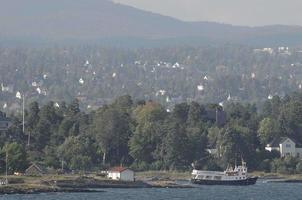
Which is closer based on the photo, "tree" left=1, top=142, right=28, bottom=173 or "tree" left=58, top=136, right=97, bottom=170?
"tree" left=1, top=142, right=28, bottom=173

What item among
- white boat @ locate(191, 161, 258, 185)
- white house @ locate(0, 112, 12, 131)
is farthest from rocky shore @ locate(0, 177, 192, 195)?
white house @ locate(0, 112, 12, 131)

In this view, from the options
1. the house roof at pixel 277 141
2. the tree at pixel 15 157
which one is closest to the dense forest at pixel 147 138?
the house roof at pixel 277 141

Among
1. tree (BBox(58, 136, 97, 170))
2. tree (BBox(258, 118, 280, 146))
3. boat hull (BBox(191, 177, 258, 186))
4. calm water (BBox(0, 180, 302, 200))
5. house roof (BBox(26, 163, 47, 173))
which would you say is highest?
tree (BBox(258, 118, 280, 146))

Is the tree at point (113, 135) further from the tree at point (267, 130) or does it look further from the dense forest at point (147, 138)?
the tree at point (267, 130)

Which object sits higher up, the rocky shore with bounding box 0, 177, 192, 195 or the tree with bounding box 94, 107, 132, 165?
the tree with bounding box 94, 107, 132, 165

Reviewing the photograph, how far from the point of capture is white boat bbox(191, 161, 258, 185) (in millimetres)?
96000

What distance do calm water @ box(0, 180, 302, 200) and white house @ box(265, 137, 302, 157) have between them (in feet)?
65.2

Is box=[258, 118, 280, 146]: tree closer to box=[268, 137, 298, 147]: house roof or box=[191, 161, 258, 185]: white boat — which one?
box=[268, 137, 298, 147]: house roof

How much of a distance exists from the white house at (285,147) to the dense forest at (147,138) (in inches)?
34.8

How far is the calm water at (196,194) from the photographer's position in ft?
244

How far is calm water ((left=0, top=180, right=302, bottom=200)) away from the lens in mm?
74375

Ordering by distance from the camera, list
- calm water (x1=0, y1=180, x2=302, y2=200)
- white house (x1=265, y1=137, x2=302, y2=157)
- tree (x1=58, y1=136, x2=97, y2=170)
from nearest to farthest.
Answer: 1. calm water (x1=0, y1=180, x2=302, y2=200)
2. tree (x1=58, y1=136, x2=97, y2=170)
3. white house (x1=265, y1=137, x2=302, y2=157)

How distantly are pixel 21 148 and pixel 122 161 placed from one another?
16.9m

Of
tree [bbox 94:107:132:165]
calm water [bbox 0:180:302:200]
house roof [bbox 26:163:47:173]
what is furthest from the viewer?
tree [bbox 94:107:132:165]
